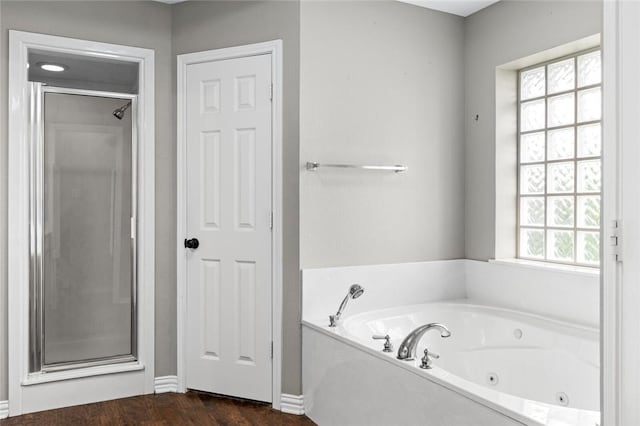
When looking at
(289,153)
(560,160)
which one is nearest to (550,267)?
(560,160)

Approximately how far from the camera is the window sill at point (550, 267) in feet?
8.96

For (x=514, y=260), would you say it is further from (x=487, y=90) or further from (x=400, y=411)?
(x=400, y=411)

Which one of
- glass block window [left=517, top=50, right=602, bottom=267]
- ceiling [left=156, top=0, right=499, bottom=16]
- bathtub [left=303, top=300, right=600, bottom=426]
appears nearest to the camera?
bathtub [left=303, top=300, right=600, bottom=426]

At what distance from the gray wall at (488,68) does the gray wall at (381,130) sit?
7 cm

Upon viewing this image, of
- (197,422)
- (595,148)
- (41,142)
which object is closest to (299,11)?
(41,142)

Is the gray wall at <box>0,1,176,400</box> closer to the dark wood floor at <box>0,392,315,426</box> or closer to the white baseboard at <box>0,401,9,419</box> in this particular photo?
the dark wood floor at <box>0,392,315,426</box>

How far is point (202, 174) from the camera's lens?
121 inches

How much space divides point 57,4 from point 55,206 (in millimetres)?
1132

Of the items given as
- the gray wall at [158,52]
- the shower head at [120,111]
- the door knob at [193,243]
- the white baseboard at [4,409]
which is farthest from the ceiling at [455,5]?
the white baseboard at [4,409]

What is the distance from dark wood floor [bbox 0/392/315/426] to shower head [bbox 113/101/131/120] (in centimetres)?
167

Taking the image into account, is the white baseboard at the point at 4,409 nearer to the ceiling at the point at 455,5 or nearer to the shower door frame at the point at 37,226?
the shower door frame at the point at 37,226

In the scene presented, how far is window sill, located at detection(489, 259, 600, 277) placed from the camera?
2.73 metres
